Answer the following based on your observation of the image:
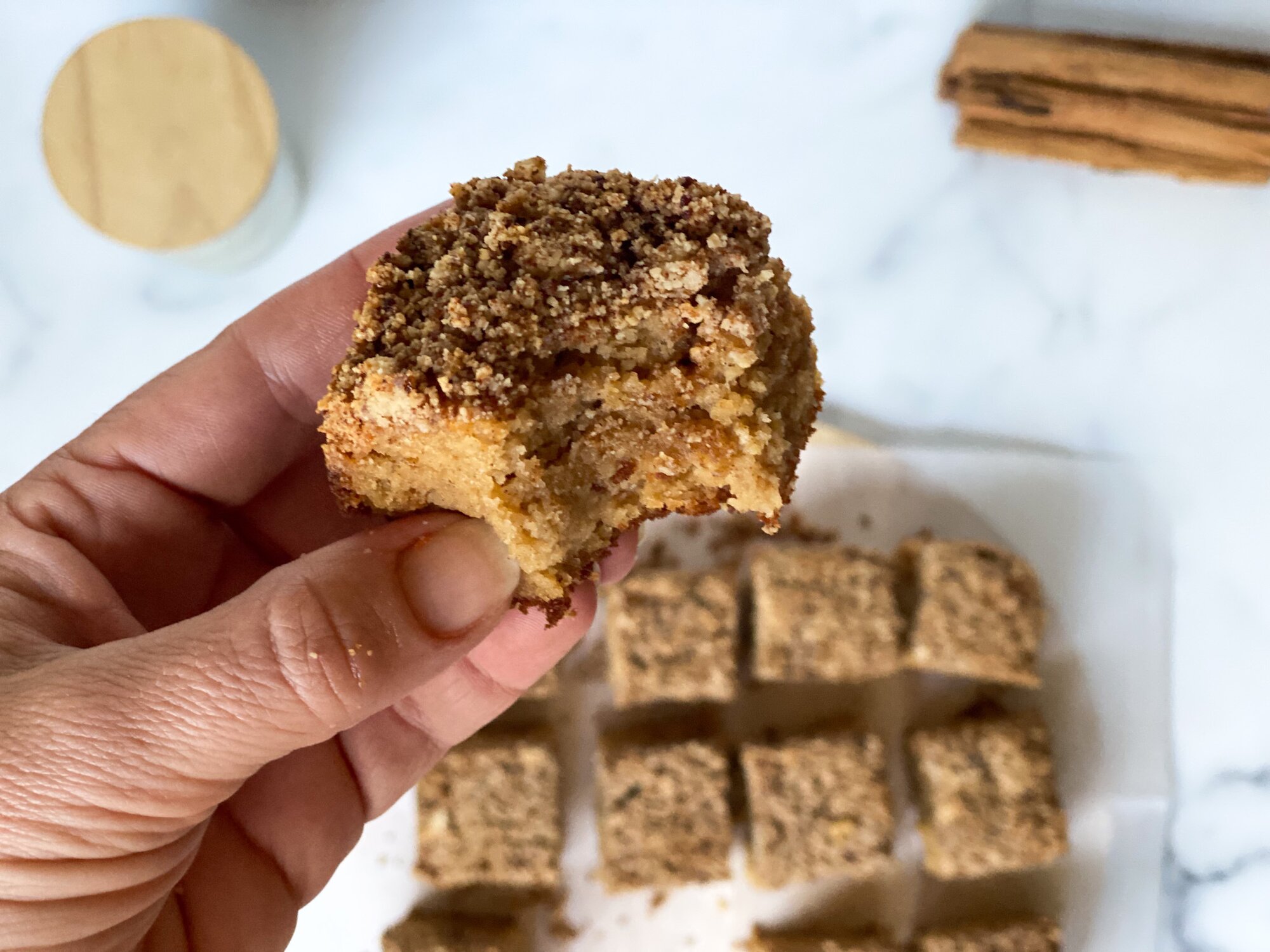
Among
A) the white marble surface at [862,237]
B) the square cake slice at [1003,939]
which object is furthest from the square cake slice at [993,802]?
the white marble surface at [862,237]

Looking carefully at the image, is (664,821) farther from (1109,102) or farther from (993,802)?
(1109,102)

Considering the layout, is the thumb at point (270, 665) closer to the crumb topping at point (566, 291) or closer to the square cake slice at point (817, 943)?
the crumb topping at point (566, 291)

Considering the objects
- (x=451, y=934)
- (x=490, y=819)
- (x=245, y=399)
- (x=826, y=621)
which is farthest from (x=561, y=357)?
(x=451, y=934)

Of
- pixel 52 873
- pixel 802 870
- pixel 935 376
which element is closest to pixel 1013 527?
pixel 935 376

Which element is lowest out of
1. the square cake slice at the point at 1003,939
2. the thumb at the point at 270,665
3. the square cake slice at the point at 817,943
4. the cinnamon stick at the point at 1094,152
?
the square cake slice at the point at 1003,939

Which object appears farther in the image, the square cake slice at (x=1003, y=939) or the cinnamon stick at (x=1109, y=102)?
the cinnamon stick at (x=1109, y=102)

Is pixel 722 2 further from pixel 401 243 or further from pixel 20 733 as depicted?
pixel 20 733
